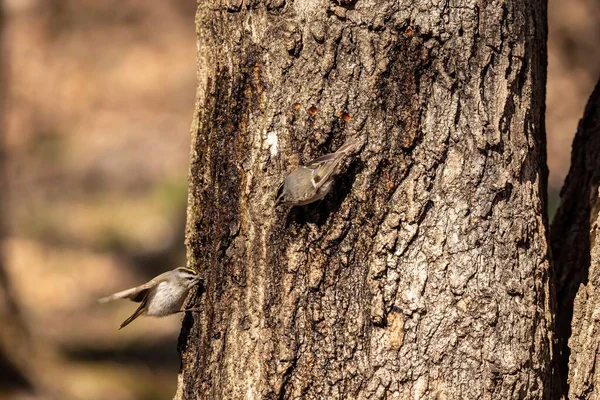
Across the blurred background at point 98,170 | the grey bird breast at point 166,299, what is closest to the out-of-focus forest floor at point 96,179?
the blurred background at point 98,170

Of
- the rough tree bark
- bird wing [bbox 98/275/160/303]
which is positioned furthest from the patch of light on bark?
bird wing [bbox 98/275/160/303]

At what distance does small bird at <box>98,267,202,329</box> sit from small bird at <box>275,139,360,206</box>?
0.59m

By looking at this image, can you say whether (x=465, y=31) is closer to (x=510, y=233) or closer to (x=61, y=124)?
(x=510, y=233)

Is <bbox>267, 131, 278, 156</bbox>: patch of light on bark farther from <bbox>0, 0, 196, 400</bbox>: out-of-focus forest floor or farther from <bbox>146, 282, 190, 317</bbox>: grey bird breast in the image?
<bbox>0, 0, 196, 400</bbox>: out-of-focus forest floor

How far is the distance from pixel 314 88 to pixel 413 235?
66 centimetres

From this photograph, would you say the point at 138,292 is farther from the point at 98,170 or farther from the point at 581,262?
the point at 98,170

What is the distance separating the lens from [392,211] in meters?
2.78

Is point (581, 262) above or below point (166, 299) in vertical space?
above

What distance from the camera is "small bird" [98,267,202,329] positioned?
10.2 feet

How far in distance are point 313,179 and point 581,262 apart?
1.41 meters

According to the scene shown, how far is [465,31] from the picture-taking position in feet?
9.12

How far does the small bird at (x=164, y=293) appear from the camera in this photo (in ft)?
10.2

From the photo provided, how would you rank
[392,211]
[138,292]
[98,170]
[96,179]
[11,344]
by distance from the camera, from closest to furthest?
[392,211] < [138,292] < [11,344] < [96,179] < [98,170]

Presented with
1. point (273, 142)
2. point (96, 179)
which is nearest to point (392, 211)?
point (273, 142)
